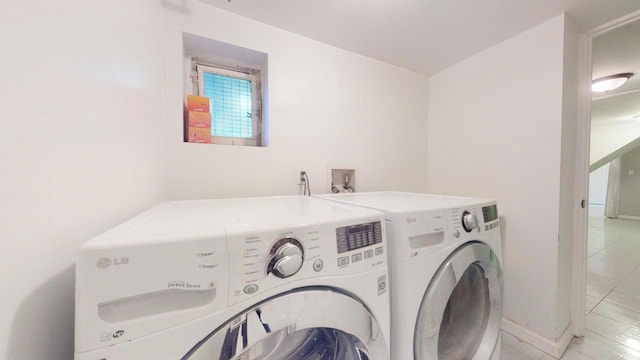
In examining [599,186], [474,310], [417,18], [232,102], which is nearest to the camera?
[474,310]

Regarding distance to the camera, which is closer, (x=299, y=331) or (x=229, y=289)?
(x=229, y=289)

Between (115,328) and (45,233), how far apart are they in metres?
0.25

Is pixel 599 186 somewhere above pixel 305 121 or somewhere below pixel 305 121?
below

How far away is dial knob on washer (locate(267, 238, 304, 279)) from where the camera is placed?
1.48 ft

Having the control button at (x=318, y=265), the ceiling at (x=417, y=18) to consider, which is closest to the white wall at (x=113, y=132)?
the ceiling at (x=417, y=18)

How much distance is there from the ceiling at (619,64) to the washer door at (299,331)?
2253mm

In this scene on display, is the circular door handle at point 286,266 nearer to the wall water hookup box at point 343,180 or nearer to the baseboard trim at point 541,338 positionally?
the wall water hookup box at point 343,180

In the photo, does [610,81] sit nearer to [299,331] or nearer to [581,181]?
[581,181]

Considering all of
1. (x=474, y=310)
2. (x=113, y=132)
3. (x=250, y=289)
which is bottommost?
(x=474, y=310)

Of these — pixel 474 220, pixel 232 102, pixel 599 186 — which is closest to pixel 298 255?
pixel 474 220

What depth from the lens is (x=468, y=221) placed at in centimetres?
83

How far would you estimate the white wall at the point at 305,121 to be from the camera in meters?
1.13

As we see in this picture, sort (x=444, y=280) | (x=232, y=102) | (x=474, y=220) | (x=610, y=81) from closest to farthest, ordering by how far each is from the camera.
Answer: (x=444, y=280)
(x=474, y=220)
(x=232, y=102)
(x=610, y=81)

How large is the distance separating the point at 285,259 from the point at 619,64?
10.3 ft
